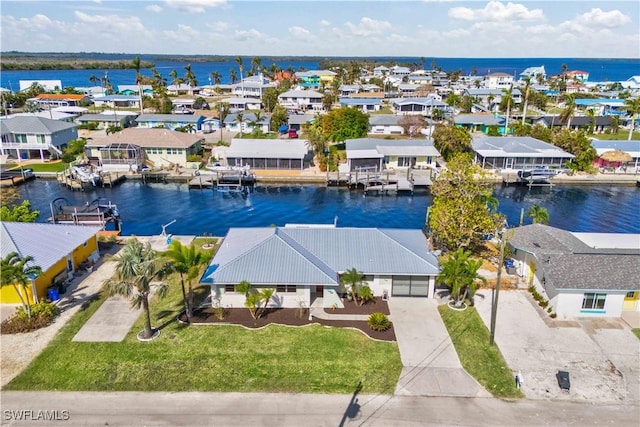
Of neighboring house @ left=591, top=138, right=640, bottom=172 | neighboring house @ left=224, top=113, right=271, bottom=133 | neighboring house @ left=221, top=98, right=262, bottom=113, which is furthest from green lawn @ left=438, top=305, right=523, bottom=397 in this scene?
neighboring house @ left=221, top=98, right=262, bottom=113

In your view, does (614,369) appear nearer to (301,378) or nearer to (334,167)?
(301,378)

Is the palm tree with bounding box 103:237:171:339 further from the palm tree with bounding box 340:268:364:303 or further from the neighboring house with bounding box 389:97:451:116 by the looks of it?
the neighboring house with bounding box 389:97:451:116

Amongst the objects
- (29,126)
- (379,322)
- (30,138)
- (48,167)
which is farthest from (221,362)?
(29,126)

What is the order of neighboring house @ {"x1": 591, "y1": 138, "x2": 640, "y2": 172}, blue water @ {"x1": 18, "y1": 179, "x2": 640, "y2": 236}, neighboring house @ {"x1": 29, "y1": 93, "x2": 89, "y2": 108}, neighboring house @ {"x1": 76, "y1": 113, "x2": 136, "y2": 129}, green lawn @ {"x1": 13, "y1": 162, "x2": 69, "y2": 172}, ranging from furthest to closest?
1. neighboring house @ {"x1": 29, "y1": 93, "x2": 89, "y2": 108}
2. neighboring house @ {"x1": 76, "y1": 113, "x2": 136, "y2": 129}
3. neighboring house @ {"x1": 591, "y1": 138, "x2": 640, "y2": 172}
4. green lawn @ {"x1": 13, "y1": 162, "x2": 69, "y2": 172}
5. blue water @ {"x1": 18, "y1": 179, "x2": 640, "y2": 236}

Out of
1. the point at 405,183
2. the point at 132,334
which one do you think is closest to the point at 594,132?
the point at 405,183

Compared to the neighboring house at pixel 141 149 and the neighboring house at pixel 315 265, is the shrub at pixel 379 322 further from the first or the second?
the neighboring house at pixel 141 149
